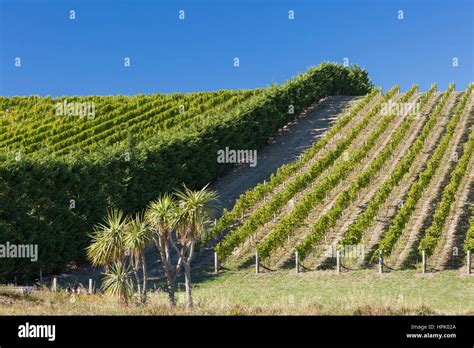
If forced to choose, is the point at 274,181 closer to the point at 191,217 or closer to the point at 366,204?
the point at 366,204

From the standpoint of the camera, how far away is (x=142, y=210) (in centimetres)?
3947

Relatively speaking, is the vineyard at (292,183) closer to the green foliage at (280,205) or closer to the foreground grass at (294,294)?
the green foliage at (280,205)

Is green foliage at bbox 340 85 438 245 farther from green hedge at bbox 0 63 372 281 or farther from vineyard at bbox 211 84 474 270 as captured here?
green hedge at bbox 0 63 372 281

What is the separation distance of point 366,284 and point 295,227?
9121mm

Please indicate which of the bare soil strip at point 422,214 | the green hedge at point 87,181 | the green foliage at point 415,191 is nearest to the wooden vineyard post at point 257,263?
the green foliage at point 415,191

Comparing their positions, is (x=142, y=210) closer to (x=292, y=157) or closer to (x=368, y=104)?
(x=292, y=157)

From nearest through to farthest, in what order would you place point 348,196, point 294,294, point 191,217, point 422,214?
1. point 191,217
2. point 294,294
3. point 422,214
4. point 348,196

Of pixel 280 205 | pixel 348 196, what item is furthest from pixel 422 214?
pixel 280 205

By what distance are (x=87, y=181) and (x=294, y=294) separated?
13949 mm

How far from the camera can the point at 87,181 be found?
1405 inches

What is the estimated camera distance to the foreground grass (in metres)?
19.1

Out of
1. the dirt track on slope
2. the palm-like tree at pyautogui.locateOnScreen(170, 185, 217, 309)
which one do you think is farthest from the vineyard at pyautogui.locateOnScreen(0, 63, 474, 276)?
the palm-like tree at pyautogui.locateOnScreen(170, 185, 217, 309)

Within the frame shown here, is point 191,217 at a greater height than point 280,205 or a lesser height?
greater
